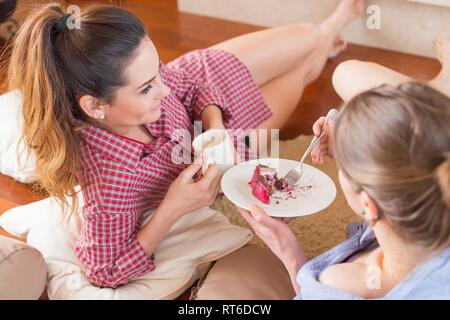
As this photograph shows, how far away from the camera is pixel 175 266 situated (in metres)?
1.46

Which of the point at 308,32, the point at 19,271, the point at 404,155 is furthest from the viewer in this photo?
the point at 308,32

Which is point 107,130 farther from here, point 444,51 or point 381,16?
point 381,16

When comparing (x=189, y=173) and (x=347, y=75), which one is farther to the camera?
(x=347, y=75)

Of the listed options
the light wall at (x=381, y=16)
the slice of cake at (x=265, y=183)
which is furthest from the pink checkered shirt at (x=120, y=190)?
the light wall at (x=381, y=16)

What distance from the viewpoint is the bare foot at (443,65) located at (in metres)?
1.90

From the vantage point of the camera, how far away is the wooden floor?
224 cm

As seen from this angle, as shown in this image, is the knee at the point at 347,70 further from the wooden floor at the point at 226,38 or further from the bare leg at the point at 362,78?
the wooden floor at the point at 226,38

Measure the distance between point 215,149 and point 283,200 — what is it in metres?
0.20

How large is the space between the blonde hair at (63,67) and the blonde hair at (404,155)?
0.56m

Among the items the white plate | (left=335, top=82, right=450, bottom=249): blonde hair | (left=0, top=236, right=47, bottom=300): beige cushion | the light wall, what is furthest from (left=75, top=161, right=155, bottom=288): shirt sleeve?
the light wall

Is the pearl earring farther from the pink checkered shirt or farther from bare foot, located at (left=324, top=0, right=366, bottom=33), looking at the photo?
bare foot, located at (left=324, top=0, right=366, bottom=33)

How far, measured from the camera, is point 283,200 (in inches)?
52.9

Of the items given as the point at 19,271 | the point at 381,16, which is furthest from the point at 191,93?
the point at 381,16
